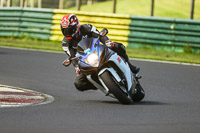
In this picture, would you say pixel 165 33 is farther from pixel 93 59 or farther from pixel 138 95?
pixel 93 59

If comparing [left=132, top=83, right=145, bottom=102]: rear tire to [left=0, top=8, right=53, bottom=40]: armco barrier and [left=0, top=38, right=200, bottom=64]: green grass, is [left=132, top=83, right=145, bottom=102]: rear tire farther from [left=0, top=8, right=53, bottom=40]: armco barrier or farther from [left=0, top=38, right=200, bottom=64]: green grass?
[left=0, top=8, right=53, bottom=40]: armco barrier

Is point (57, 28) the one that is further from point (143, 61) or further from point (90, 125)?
point (90, 125)

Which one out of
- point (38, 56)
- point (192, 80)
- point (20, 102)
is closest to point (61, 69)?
point (38, 56)

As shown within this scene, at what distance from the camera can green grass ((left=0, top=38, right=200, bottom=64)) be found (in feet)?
55.2

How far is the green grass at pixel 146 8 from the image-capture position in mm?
35250

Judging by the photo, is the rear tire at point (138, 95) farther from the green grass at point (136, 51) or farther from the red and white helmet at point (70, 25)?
the green grass at point (136, 51)

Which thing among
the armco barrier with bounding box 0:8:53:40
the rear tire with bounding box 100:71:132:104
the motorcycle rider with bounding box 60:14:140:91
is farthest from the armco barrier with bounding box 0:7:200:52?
the rear tire with bounding box 100:71:132:104

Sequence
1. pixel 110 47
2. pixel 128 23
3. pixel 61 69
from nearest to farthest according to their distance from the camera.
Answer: pixel 110 47 → pixel 61 69 → pixel 128 23

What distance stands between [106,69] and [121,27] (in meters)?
11.0

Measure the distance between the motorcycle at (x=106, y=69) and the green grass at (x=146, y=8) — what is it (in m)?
25.5

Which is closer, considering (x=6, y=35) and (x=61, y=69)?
(x=61, y=69)

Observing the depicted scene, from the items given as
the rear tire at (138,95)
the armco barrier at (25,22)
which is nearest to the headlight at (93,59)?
the rear tire at (138,95)

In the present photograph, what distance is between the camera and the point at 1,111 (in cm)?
793

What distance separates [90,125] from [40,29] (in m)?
15.0
